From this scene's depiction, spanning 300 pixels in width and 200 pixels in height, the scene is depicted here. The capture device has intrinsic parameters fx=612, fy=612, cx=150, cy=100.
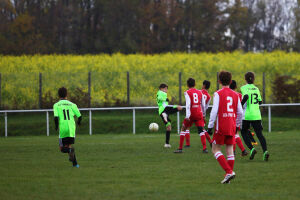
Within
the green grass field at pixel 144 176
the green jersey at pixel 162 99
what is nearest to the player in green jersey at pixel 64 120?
the green grass field at pixel 144 176

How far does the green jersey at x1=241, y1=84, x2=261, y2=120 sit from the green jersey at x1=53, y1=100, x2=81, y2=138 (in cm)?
361

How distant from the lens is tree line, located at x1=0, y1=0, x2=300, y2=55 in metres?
54.2

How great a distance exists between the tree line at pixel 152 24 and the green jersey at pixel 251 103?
40.2m

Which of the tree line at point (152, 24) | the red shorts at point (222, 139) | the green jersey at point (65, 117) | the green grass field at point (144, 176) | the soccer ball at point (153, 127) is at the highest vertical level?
the tree line at point (152, 24)

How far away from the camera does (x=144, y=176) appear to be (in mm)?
10133

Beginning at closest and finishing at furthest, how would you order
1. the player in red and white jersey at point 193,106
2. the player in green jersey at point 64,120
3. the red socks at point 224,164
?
the red socks at point 224,164
the player in green jersey at point 64,120
the player in red and white jersey at point 193,106

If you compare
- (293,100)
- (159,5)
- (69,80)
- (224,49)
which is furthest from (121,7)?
(293,100)

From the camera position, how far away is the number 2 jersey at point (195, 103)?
14711 millimetres

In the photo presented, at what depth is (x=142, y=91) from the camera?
109ft

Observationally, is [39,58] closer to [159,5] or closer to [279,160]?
[159,5]

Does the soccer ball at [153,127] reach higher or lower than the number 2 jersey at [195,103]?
lower

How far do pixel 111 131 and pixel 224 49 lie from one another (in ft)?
107

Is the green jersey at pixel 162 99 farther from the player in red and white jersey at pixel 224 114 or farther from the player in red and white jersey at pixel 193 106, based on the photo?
the player in red and white jersey at pixel 224 114

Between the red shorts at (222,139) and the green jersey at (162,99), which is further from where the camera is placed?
the green jersey at (162,99)
